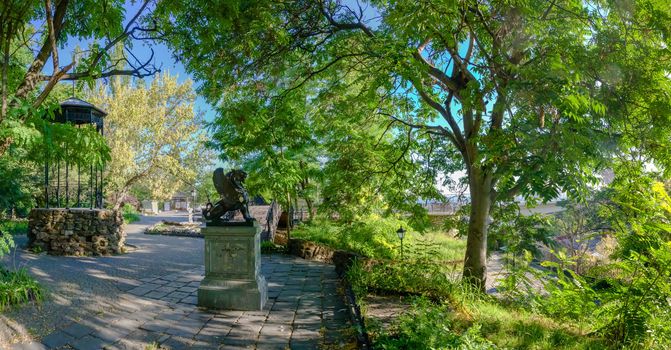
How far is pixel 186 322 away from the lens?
5207 millimetres

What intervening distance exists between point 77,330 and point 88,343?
420 mm

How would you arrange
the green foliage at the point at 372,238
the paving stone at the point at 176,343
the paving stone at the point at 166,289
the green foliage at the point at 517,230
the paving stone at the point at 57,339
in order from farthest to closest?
the green foliage at the point at 372,238 → the green foliage at the point at 517,230 → the paving stone at the point at 166,289 → the paving stone at the point at 176,343 → the paving stone at the point at 57,339

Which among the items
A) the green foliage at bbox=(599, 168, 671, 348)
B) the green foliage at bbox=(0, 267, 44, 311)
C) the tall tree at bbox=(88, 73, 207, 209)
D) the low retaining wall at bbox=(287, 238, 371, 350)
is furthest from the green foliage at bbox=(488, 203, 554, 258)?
the tall tree at bbox=(88, 73, 207, 209)

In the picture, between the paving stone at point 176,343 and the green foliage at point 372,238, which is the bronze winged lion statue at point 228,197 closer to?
the paving stone at point 176,343

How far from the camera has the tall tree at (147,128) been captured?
64.8 ft

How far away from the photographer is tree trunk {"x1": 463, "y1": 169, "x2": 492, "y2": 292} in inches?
297

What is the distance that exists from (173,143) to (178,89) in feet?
10.3

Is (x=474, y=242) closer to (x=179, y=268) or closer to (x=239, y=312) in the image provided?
(x=239, y=312)

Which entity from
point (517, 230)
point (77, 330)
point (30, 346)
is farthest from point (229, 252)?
point (517, 230)

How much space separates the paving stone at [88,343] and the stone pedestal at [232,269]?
1682mm

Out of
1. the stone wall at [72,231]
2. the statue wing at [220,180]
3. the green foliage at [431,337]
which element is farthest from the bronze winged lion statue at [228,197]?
the stone wall at [72,231]

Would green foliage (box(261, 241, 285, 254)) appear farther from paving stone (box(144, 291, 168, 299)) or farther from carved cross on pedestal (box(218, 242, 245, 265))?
carved cross on pedestal (box(218, 242, 245, 265))

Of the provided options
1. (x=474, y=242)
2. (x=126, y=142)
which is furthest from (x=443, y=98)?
(x=126, y=142)

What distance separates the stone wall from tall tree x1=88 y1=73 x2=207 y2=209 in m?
9.72
